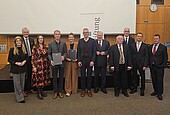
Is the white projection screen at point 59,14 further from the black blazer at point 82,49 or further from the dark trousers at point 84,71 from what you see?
the dark trousers at point 84,71

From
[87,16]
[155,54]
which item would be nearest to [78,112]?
[155,54]

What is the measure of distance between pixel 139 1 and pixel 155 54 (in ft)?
13.6

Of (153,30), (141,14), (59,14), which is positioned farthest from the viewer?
(153,30)

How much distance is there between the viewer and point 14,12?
6531 mm

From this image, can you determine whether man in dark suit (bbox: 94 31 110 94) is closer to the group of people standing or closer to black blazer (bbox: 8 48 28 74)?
the group of people standing

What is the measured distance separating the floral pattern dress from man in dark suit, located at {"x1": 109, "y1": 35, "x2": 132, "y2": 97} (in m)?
1.45

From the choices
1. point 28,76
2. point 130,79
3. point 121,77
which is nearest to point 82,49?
point 121,77

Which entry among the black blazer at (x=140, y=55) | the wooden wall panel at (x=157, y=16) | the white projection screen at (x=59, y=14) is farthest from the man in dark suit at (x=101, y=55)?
the wooden wall panel at (x=157, y=16)

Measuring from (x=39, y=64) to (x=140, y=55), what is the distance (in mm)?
A: 2238

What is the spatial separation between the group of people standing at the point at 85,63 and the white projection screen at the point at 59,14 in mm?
2396

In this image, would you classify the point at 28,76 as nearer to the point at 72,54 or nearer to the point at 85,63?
the point at 72,54

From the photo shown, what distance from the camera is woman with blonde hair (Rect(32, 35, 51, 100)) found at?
4086 millimetres

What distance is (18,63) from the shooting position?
383 cm

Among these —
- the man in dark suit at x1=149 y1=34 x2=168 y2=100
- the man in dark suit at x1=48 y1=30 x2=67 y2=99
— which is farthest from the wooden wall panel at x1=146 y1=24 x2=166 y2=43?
the man in dark suit at x1=48 y1=30 x2=67 y2=99
